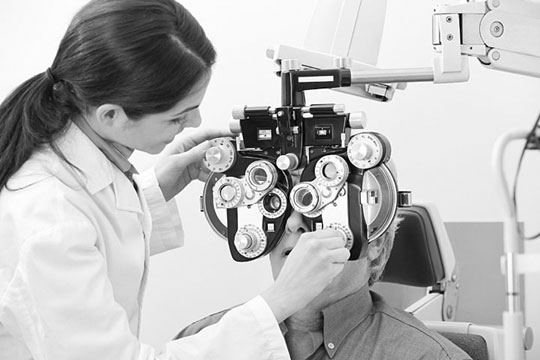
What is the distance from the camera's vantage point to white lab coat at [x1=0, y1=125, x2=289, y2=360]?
1.20 m

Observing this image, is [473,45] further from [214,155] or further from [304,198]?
[214,155]

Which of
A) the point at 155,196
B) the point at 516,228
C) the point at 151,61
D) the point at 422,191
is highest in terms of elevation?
the point at 151,61

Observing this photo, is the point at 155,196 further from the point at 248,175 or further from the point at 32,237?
the point at 32,237

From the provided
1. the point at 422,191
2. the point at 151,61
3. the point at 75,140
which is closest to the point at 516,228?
the point at 151,61

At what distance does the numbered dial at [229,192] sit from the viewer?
1.51 meters

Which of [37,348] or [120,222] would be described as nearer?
[37,348]

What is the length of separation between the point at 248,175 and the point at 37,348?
20.1 inches

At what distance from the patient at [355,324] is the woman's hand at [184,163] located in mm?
300

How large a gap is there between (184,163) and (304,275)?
0.53m

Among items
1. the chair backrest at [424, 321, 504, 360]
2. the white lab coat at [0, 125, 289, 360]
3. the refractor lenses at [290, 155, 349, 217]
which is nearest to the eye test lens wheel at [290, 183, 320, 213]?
the refractor lenses at [290, 155, 349, 217]

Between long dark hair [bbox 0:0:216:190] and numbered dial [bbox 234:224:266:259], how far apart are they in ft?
1.02

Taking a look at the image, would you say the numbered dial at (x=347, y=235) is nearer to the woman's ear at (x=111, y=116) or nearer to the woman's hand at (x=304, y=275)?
the woman's hand at (x=304, y=275)

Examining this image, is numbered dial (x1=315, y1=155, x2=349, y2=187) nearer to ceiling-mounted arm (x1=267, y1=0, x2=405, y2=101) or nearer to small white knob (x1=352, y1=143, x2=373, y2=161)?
small white knob (x1=352, y1=143, x2=373, y2=161)

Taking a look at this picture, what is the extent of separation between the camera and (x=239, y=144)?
1.53m
